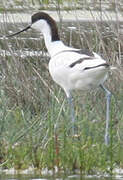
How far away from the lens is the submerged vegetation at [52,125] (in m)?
5.52

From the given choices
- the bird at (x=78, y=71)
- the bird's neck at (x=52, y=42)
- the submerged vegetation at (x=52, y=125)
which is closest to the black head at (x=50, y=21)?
the bird's neck at (x=52, y=42)

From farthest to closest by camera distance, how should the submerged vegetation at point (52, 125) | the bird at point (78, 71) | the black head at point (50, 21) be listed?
the black head at point (50, 21), the bird at point (78, 71), the submerged vegetation at point (52, 125)

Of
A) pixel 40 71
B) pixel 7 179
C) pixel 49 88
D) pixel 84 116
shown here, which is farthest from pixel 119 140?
pixel 40 71

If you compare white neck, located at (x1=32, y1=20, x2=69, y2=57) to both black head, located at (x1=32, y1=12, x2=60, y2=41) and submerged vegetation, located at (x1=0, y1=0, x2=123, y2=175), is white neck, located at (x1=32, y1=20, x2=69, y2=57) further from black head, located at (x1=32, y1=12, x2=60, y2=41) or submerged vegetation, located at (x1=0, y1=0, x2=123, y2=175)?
submerged vegetation, located at (x1=0, y1=0, x2=123, y2=175)

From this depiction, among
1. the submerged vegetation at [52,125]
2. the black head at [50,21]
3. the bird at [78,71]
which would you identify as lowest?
the submerged vegetation at [52,125]

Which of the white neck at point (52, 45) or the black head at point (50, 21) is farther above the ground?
the black head at point (50, 21)

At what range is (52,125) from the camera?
231 inches

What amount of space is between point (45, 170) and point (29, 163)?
15 centimetres

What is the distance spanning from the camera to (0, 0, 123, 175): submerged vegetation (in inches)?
217

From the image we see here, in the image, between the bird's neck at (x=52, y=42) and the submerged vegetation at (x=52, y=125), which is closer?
the submerged vegetation at (x=52, y=125)

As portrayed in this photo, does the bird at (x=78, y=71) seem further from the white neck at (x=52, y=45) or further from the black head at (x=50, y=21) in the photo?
the black head at (x=50, y=21)

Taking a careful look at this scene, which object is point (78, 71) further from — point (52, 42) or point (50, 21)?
point (50, 21)

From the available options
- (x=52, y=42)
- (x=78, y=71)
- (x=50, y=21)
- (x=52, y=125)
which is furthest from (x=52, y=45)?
(x=52, y=125)

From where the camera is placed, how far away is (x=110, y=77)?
299 inches
